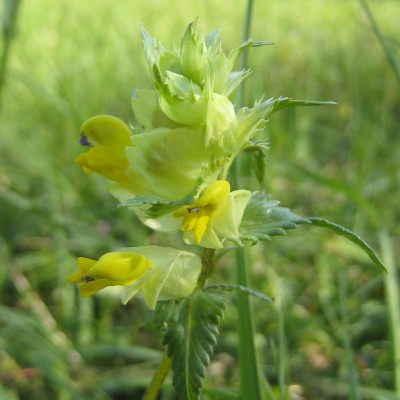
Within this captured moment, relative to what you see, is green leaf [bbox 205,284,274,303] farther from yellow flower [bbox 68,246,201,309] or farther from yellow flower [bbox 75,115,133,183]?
Answer: yellow flower [bbox 75,115,133,183]

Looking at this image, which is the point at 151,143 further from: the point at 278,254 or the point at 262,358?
the point at 278,254

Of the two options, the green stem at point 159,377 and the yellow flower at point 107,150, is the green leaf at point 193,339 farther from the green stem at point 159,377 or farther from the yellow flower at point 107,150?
the yellow flower at point 107,150

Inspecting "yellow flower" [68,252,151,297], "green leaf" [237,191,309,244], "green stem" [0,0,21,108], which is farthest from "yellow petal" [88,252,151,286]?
"green stem" [0,0,21,108]

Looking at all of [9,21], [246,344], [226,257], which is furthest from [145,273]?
[226,257]

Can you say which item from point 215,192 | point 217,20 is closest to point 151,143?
point 215,192

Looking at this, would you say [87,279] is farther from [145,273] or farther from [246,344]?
[246,344]

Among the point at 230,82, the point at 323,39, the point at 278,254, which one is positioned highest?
the point at 323,39

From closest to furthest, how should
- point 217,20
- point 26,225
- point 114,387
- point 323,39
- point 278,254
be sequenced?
point 114,387 → point 278,254 → point 26,225 → point 323,39 → point 217,20

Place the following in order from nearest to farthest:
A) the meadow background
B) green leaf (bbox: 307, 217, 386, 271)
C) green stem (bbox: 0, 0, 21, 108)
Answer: green leaf (bbox: 307, 217, 386, 271)
green stem (bbox: 0, 0, 21, 108)
the meadow background
